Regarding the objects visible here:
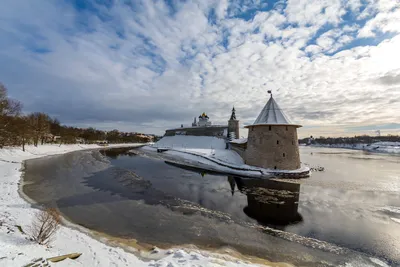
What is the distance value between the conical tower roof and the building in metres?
16.5

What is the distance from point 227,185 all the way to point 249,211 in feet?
15.9

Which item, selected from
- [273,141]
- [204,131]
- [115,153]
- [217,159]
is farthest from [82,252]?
[204,131]

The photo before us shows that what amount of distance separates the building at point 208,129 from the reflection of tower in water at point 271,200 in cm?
2136

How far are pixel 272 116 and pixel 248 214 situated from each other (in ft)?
38.4

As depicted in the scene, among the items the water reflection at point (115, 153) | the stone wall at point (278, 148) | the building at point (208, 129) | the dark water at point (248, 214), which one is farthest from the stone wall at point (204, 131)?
the dark water at point (248, 214)

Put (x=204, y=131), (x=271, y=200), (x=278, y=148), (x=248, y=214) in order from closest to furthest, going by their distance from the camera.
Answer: (x=248, y=214) → (x=271, y=200) → (x=278, y=148) → (x=204, y=131)

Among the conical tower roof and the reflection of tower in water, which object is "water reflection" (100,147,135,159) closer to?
the conical tower roof

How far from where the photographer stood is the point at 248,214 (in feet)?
27.9

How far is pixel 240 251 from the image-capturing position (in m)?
5.67

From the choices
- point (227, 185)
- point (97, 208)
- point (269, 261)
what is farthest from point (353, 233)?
point (97, 208)

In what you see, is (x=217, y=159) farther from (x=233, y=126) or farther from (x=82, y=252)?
(x=82, y=252)

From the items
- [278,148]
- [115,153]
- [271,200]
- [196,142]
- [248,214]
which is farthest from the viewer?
[196,142]

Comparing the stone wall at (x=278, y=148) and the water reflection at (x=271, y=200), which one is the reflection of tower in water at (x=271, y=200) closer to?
the water reflection at (x=271, y=200)

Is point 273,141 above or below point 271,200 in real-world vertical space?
above
